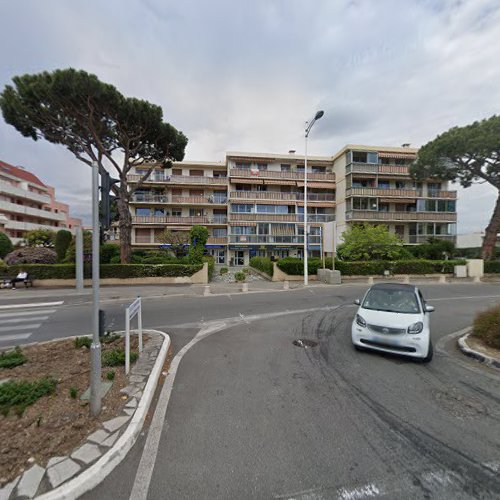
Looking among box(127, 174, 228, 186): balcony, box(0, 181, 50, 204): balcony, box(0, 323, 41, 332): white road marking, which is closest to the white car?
box(0, 323, 41, 332): white road marking

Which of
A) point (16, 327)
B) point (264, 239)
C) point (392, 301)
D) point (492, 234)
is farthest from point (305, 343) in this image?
point (492, 234)

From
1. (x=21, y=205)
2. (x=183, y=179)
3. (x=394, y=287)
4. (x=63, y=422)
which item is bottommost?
(x=63, y=422)

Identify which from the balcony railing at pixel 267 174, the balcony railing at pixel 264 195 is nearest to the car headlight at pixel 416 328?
the balcony railing at pixel 264 195

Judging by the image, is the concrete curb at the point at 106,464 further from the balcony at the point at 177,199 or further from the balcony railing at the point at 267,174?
the balcony railing at the point at 267,174

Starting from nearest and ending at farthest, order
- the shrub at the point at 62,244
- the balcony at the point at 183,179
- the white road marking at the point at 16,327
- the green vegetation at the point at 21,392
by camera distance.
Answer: the green vegetation at the point at 21,392 < the white road marking at the point at 16,327 < the shrub at the point at 62,244 < the balcony at the point at 183,179

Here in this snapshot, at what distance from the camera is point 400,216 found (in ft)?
96.0

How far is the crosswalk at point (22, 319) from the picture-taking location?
6418mm

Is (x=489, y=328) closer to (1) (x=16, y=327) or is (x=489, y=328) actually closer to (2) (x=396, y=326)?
(2) (x=396, y=326)

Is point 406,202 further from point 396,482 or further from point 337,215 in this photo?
point 396,482

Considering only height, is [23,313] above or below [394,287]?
below

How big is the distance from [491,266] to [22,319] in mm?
31574

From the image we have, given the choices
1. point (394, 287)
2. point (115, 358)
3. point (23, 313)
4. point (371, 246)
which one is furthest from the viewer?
point (371, 246)

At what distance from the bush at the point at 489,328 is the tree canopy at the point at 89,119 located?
15.5 m

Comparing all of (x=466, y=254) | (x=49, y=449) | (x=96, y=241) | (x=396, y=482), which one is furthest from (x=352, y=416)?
(x=466, y=254)
